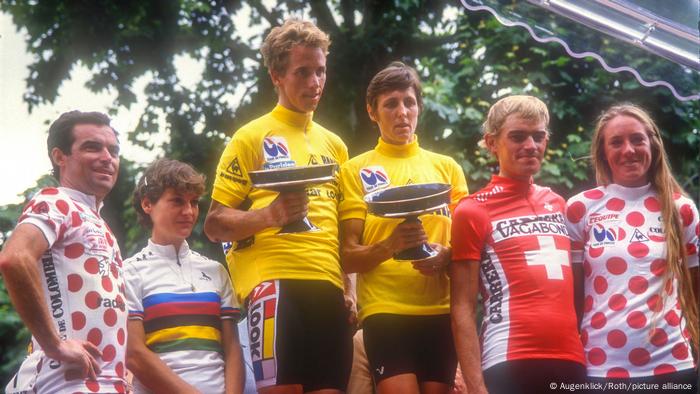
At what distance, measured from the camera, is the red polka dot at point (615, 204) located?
2.51 meters

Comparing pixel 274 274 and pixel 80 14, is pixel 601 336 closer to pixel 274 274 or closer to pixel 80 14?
pixel 274 274

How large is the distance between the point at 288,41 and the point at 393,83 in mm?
321

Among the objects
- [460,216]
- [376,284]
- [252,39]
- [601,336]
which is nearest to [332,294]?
[376,284]

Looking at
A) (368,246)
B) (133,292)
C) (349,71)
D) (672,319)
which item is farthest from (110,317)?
(349,71)

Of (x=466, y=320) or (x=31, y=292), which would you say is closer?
(x=31, y=292)

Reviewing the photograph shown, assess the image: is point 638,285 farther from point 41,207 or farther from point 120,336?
point 41,207

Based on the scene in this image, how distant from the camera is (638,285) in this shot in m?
A: 2.42

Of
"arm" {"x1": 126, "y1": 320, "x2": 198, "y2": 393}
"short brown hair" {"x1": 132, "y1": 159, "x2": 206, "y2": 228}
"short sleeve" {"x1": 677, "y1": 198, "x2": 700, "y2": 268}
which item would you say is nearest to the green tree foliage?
"short brown hair" {"x1": 132, "y1": 159, "x2": 206, "y2": 228}

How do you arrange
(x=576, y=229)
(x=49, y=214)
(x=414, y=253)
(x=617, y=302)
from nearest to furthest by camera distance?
(x=49, y=214) → (x=414, y=253) → (x=617, y=302) → (x=576, y=229)

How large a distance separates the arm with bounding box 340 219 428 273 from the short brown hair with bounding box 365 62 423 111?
368 mm

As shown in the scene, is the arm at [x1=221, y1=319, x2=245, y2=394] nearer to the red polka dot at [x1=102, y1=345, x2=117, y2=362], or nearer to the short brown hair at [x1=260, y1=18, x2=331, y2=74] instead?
the red polka dot at [x1=102, y1=345, x2=117, y2=362]

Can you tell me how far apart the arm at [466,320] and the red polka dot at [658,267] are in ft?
1.62

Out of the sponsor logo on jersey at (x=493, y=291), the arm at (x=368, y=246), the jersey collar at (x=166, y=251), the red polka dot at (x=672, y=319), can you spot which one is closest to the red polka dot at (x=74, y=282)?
the jersey collar at (x=166, y=251)

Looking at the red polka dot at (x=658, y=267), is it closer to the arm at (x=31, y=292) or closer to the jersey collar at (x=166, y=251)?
the jersey collar at (x=166, y=251)
